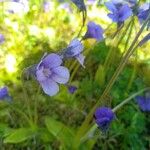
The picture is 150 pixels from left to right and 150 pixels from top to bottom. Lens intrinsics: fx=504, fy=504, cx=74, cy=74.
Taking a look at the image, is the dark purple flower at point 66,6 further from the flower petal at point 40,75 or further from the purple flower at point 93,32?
the flower petal at point 40,75

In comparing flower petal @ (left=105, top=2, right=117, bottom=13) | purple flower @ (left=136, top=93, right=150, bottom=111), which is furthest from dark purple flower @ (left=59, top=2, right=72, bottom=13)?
purple flower @ (left=136, top=93, right=150, bottom=111)

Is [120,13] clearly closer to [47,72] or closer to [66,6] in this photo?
[47,72]

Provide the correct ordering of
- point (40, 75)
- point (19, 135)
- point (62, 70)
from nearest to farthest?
point (40, 75) < point (62, 70) < point (19, 135)

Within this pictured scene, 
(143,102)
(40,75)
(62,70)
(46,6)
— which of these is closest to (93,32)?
(143,102)

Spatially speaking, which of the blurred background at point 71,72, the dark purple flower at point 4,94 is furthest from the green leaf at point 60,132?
the dark purple flower at point 4,94

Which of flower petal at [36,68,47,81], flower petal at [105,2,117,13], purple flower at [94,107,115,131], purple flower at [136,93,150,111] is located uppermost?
flower petal at [36,68,47,81]

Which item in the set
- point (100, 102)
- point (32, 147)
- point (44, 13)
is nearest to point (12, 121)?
point (32, 147)

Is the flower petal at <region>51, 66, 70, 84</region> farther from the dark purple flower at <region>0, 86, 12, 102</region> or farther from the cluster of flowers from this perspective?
the dark purple flower at <region>0, 86, 12, 102</region>
